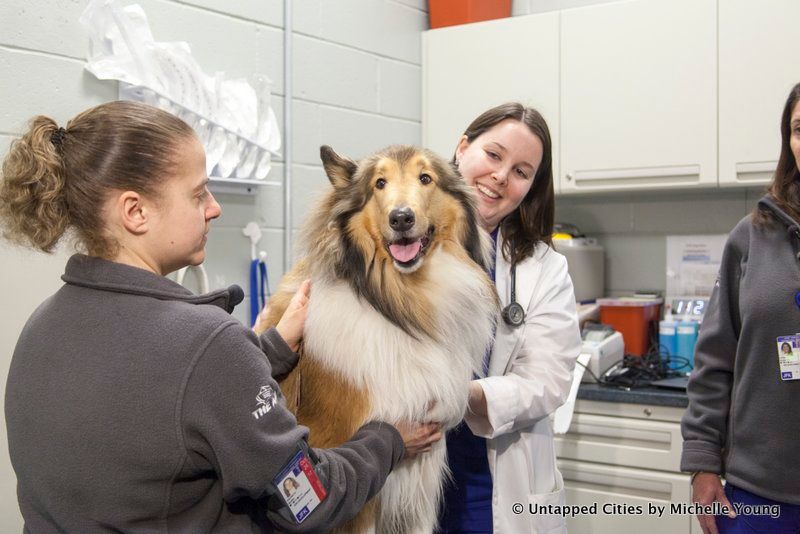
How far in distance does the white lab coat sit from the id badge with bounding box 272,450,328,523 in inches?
24.3

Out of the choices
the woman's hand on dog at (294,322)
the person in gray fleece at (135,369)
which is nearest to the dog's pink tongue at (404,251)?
the woman's hand on dog at (294,322)

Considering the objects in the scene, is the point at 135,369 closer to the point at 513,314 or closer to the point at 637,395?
the point at 513,314

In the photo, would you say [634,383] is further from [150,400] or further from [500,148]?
[150,400]

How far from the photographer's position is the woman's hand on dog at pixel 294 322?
4.97ft

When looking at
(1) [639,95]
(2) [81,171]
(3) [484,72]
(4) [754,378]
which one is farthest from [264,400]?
(3) [484,72]

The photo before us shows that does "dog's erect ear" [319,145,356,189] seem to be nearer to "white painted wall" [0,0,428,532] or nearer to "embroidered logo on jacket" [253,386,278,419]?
"white painted wall" [0,0,428,532]

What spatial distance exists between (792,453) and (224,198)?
82.0 inches

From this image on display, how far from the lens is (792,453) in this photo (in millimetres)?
1583

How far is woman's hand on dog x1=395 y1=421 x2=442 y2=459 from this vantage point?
1.42m

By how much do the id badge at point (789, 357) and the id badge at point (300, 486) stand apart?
1.09 meters

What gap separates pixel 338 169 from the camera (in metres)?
1.64

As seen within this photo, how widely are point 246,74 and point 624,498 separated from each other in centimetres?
219

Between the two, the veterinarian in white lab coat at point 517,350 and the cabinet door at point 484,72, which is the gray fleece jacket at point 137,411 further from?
the cabinet door at point 484,72

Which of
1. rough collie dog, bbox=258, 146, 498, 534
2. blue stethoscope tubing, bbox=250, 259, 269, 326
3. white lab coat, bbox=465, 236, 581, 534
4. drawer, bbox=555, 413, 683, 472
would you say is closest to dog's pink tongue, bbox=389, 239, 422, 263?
rough collie dog, bbox=258, 146, 498, 534
